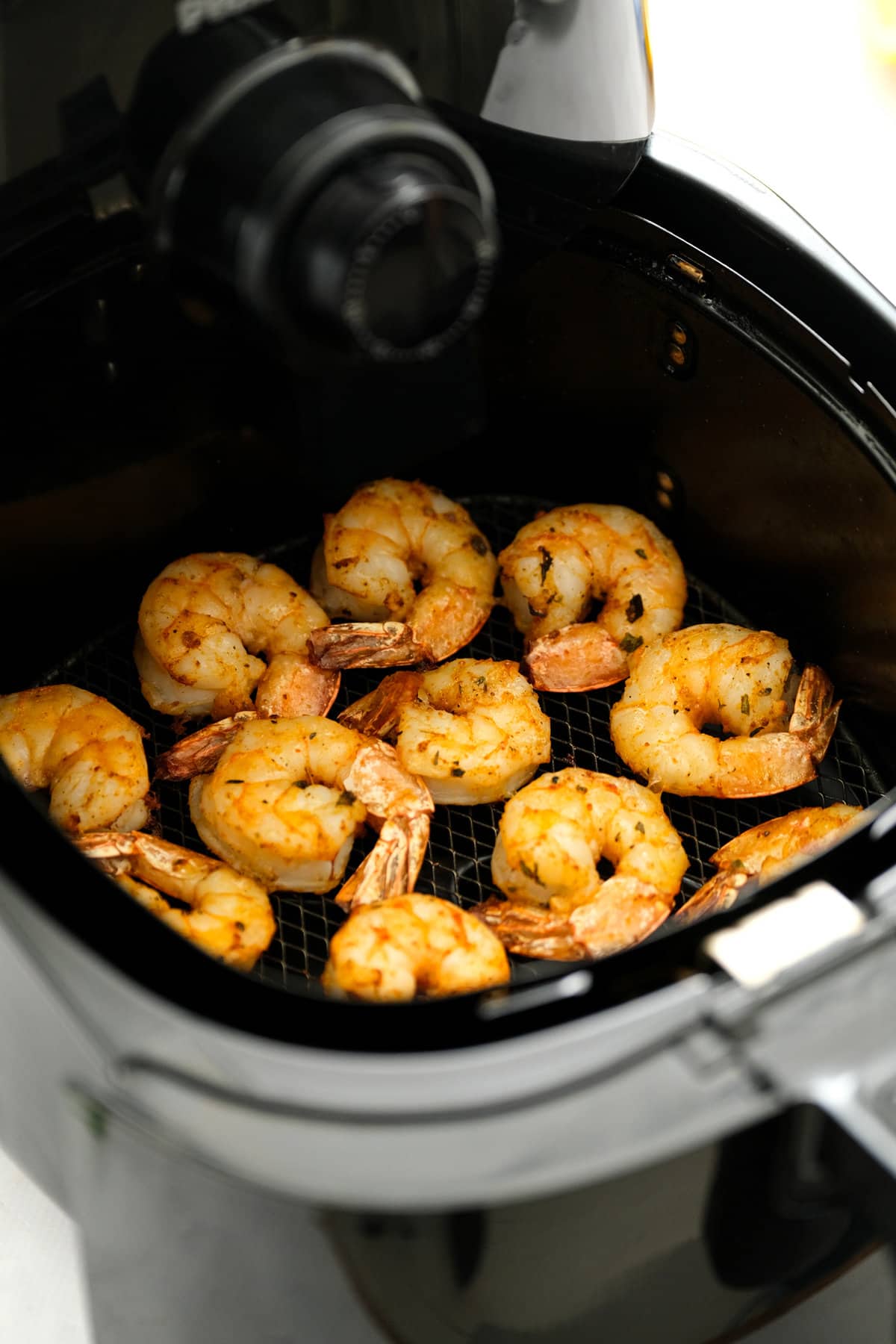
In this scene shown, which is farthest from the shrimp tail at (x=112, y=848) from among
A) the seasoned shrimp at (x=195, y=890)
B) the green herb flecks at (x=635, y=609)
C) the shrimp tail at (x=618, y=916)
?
the green herb flecks at (x=635, y=609)

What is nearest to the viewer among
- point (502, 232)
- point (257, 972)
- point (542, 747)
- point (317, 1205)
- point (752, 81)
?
point (317, 1205)

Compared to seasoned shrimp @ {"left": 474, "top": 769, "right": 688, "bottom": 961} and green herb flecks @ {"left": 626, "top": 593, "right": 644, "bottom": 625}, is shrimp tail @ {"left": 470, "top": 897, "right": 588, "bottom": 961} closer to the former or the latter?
seasoned shrimp @ {"left": 474, "top": 769, "right": 688, "bottom": 961}

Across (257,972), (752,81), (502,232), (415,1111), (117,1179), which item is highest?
(502,232)

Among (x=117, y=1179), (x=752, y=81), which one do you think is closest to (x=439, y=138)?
→ (x=117, y=1179)

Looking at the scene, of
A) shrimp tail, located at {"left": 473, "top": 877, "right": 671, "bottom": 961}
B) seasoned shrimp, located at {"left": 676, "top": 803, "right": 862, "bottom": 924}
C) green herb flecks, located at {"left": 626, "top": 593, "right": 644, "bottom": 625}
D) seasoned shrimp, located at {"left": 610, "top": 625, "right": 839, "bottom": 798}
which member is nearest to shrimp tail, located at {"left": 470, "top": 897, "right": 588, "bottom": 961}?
shrimp tail, located at {"left": 473, "top": 877, "right": 671, "bottom": 961}

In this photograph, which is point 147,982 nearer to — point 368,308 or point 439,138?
point 368,308

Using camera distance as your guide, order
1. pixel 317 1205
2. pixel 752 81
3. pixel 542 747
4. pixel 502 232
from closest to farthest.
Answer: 1. pixel 317 1205
2. pixel 502 232
3. pixel 542 747
4. pixel 752 81

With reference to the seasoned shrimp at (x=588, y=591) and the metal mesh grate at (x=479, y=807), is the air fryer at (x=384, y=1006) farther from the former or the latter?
the seasoned shrimp at (x=588, y=591)

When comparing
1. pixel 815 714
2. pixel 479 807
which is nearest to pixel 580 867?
pixel 479 807
